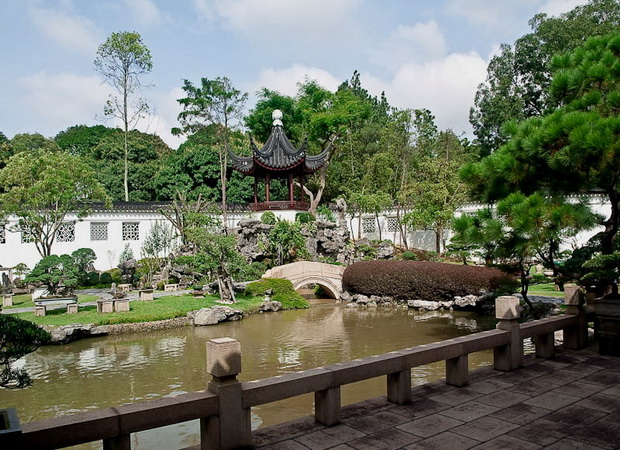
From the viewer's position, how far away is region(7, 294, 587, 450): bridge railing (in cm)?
349

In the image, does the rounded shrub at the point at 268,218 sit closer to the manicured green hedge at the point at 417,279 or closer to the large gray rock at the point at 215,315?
the manicured green hedge at the point at 417,279

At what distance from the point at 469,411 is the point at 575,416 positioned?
3.29 feet

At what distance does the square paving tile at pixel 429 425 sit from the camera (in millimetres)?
4443

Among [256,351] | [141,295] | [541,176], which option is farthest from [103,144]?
[541,176]

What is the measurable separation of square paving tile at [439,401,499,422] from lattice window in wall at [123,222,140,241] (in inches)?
911

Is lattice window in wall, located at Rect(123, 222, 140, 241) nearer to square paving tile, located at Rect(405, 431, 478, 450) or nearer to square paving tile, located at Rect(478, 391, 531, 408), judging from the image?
square paving tile, located at Rect(478, 391, 531, 408)

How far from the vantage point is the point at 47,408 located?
8539 mm

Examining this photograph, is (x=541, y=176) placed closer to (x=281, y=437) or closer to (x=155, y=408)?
(x=281, y=437)

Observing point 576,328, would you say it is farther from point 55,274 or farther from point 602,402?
point 55,274

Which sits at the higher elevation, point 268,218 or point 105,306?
point 268,218

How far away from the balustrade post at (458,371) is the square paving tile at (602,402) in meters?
1.22

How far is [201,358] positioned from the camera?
1159 cm

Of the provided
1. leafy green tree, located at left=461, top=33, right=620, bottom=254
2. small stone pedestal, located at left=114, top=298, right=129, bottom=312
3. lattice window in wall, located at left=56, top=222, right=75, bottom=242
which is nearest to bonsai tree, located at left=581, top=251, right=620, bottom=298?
leafy green tree, located at left=461, top=33, right=620, bottom=254

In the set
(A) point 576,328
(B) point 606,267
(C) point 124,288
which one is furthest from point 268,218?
(B) point 606,267
